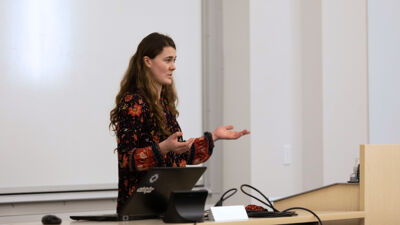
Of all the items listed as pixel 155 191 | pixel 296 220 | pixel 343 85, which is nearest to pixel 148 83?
pixel 155 191

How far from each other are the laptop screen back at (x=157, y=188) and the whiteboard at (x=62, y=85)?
4.52 feet

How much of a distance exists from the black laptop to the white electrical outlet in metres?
2.08

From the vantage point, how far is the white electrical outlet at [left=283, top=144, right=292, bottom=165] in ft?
13.3

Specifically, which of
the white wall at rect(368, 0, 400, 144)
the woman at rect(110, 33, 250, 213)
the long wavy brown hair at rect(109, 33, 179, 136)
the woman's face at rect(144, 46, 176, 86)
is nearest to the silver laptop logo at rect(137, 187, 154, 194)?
the woman at rect(110, 33, 250, 213)

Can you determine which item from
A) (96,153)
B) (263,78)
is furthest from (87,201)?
(263,78)

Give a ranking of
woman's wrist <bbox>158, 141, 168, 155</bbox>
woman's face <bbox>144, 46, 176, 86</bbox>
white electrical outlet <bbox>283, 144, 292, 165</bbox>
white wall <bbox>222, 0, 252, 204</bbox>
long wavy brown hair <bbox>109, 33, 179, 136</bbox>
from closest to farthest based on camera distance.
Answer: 1. woman's wrist <bbox>158, 141, 168, 155</bbox>
2. long wavy brown hair <bbox>109, 33, 179, 136</bbox>
3. woman's face <bbox>144, 46, 176, 86</bbox>
4. white wall <bbox>222, 0, 252, 204</bbox>
5. white electrical outlet <bbox>283, 144, 292, 165</bbox>

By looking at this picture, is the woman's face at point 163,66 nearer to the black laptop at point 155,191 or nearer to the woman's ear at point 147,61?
the woman's ear at point 147,61

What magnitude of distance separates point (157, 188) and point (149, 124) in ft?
1.63

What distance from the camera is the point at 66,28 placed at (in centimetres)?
354

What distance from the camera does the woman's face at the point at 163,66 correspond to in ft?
8.29

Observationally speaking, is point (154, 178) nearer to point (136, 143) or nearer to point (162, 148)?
point (162, 148)

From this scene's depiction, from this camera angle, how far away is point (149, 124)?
237cm

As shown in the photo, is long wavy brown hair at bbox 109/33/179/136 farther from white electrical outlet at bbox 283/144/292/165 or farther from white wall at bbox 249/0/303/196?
white electrical outlet at bbox 283/144/292/165

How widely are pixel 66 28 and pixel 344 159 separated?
6.46 ft
